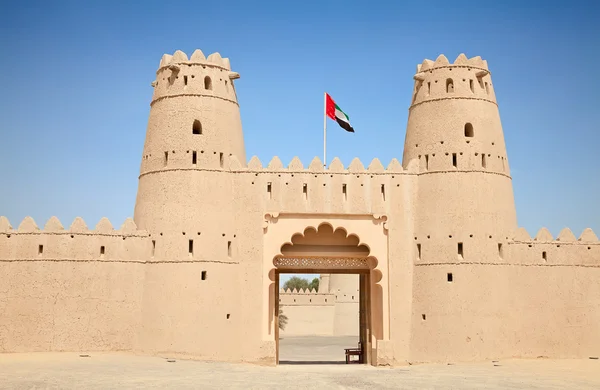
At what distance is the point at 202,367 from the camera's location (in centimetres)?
2323

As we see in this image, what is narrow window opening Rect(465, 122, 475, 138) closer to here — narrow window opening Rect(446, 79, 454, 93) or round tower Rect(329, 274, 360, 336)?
narrow window opening Rect(446, 79, 454, 93)

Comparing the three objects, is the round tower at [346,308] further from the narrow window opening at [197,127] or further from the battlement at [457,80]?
the narrow window opening at [197,127]

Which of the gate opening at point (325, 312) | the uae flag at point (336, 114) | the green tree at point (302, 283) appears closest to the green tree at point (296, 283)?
the green tree at point (302, 283)

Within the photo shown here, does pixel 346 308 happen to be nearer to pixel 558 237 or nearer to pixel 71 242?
pixel 558 237

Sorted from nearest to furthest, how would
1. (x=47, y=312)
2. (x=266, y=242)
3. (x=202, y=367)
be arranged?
(x=202, y=367)
(x=47, y=312)
(x=266, y=242)

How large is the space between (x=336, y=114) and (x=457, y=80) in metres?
5.19

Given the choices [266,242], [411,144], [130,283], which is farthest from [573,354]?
[130,283]

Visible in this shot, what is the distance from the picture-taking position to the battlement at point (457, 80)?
28.1 metres

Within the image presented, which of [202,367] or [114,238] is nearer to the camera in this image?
[202,367]

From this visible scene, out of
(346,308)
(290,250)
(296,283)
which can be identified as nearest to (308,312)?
(346,308)

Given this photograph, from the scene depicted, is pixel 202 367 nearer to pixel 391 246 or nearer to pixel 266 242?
pixel 266 242

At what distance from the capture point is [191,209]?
2656cm

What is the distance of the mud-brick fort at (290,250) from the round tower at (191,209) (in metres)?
0.05

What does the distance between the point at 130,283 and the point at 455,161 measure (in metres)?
Result: 13.2
